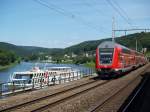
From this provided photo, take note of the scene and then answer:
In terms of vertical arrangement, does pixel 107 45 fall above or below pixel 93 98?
above

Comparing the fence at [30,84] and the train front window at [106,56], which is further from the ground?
the train front window at [106,56]

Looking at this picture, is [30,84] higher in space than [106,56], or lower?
lower

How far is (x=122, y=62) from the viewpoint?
39.5m

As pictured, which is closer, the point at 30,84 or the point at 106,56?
the point at 30,84

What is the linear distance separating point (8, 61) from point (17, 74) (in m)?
150

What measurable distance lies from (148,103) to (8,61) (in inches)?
6808

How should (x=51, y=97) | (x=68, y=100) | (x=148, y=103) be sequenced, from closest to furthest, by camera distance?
(x=148, y=103)
(x=68, y=100)
(x=51, y=97)

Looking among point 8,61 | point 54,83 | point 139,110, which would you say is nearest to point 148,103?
point 139,110

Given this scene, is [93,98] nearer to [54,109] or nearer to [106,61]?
[54,109]

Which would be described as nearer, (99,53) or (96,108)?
(96,108)

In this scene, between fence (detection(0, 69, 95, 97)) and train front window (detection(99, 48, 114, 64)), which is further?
train front window (detection(99, 48, 114, 64))

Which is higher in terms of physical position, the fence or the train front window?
the train front window

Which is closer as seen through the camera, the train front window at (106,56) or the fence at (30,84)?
the fence at (30,84)

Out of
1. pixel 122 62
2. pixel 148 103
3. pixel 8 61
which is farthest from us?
pixel 8 61
